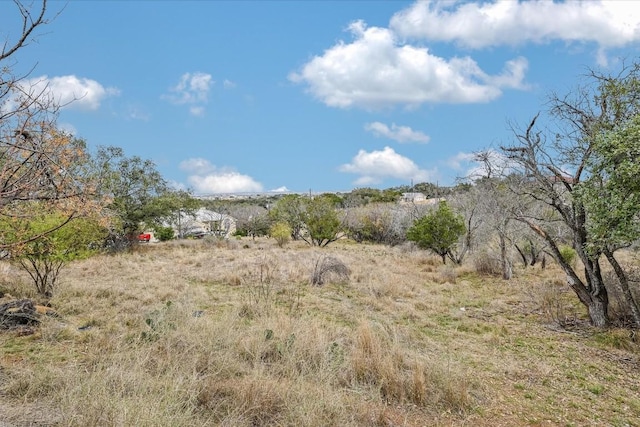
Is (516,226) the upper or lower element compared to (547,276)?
upper

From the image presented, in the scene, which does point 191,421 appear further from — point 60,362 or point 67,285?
point 67,285

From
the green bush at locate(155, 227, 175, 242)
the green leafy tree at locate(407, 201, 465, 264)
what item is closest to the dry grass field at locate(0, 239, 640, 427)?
the green leafy tree at locate(407, 201, 465, 264)

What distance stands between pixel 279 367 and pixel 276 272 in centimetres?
910

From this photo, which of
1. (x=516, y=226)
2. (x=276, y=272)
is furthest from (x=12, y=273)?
(x=516, y=226)

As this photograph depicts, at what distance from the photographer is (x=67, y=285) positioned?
11.1m

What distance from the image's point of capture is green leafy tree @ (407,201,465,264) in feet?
60.6

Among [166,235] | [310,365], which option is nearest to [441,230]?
[310,365]

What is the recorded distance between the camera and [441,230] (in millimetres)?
18578

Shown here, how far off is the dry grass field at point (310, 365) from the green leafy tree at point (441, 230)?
25.8 ft

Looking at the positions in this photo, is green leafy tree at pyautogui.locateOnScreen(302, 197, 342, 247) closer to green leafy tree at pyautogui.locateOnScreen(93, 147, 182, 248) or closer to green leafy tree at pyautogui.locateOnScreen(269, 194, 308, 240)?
green leafy tree at pyautogui.locateOnScreen(269, 194, 308, 240)

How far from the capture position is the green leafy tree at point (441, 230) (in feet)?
60.6

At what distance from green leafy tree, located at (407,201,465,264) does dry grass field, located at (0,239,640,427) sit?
7854mm

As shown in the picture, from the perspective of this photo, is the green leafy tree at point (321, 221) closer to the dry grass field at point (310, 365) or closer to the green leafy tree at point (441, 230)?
the green leafy tree at point (441, 230)

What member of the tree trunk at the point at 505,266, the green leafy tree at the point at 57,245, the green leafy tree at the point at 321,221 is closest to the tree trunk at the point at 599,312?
the tree trunk at the point at 505,266
